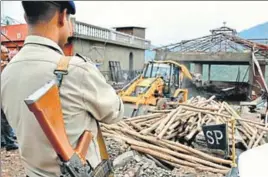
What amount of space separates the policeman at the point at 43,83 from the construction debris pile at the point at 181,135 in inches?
136

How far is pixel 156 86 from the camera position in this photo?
29.9 ft

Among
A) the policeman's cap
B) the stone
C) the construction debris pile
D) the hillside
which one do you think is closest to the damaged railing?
the hillside

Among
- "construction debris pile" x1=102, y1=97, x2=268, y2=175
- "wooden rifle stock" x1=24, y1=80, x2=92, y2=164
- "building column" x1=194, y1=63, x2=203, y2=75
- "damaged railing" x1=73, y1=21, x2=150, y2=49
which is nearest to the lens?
"wooden rifle stock" x1=24, y1=80, x2=92, y2=164

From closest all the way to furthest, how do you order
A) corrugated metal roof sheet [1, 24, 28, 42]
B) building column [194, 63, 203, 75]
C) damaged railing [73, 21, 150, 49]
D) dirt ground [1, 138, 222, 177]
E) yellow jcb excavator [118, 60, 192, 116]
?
dirt ground [1, 138, 222, 177] → corrugated metal roof sheet [1, 24, 28, 42] → yellow jcb excavator [118, 60, 192, 116] → damaged railing [73, 21, 150, 49] → building column [194, 63, 203, 75]

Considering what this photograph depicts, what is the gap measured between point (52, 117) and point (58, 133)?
0.07 metres

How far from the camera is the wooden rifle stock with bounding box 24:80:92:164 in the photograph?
3.72 feet

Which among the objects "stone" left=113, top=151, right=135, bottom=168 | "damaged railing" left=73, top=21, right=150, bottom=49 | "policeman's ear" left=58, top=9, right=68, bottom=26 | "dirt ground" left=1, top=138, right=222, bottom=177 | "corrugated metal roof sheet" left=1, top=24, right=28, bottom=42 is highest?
"damaged railing" left=73, top=21, right=150, bottom=49

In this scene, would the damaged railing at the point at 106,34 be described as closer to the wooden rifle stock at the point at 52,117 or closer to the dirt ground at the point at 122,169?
the dirt ground at the point at 122,169

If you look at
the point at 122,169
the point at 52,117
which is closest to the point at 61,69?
the point at 52,117

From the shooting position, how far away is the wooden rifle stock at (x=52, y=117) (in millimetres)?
1133

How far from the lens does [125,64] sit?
1794cm

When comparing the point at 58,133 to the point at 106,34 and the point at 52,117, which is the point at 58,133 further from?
the point at 106,34

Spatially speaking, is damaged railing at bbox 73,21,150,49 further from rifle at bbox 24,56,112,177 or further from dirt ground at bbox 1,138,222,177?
rifle at bbox 24,56,112,177

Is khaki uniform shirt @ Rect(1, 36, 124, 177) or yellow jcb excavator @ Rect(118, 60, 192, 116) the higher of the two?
khaki uniform shirt @ Rect(1, 36, 124, 177)
